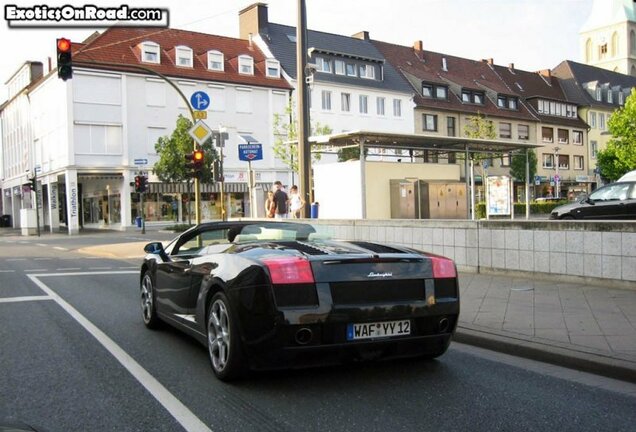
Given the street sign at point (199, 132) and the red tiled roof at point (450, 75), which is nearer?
the street sign at point (199, 132)

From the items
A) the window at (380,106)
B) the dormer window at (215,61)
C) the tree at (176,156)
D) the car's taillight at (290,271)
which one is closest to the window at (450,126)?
the window at (380,106)

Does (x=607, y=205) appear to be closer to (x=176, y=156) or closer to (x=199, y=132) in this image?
(x=199, y=132)

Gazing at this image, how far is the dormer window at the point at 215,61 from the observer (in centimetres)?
4529

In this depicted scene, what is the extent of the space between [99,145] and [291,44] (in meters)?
19.2

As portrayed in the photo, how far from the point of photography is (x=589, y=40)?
10994cm

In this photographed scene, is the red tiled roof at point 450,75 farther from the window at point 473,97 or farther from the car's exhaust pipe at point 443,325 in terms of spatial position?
the car's exhaust pipe at point 443,325

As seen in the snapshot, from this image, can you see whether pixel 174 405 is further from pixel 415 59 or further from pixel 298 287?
pixel 415 59

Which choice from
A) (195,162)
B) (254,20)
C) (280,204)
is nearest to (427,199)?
(280,204)

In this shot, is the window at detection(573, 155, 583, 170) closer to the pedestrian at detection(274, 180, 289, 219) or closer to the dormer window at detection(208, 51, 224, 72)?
the dormer window at detection(208, 51, 224, 72)

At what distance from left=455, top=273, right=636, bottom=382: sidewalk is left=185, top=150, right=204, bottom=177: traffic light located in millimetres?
9562

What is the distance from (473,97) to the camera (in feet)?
201

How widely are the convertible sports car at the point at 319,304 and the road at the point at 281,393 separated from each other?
0.90 feet

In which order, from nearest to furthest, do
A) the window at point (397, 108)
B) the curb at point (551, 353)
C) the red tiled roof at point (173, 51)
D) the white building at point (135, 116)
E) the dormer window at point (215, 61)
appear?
the curb at point (551, 353)
the white building at point (135, 116)
the red tiled roof at point (173, 51)
the dormer window at point (215, 61)
the window at point (397, 108)

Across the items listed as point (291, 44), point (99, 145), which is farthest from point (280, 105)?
point (99, 145)
